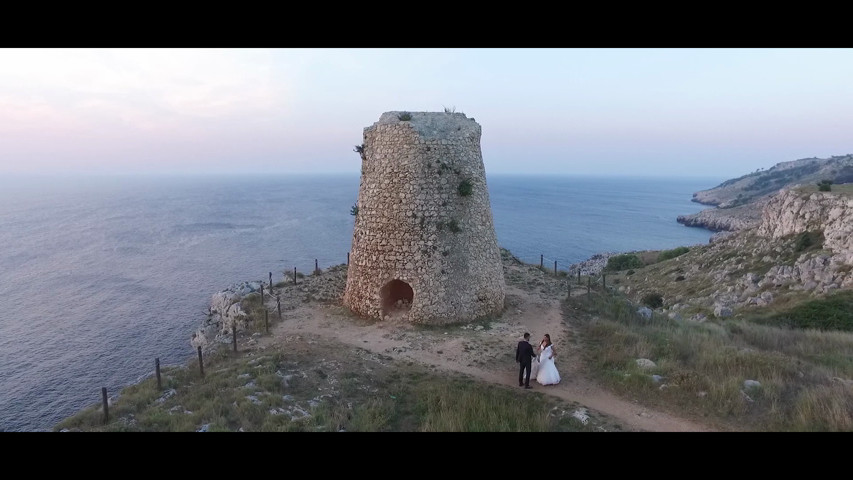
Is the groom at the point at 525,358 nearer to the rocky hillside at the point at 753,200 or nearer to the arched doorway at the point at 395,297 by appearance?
the arched doorway at the point at 395,297

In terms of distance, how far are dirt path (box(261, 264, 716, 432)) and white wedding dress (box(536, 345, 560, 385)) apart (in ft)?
0.49

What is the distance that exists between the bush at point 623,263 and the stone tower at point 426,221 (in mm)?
31826

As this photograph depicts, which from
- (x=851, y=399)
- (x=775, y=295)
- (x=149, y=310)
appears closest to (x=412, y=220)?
(x=851, y=399)

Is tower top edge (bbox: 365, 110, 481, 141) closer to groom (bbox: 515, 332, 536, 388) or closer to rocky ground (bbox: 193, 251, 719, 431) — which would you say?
rocky ground (bbox: 193, 251, 719, 431)

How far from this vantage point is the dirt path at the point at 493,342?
10531 mm

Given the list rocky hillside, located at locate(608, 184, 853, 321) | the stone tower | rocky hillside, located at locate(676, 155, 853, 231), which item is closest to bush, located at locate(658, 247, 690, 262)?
rocky hillside, located at locate(608, 184, 853, 321)

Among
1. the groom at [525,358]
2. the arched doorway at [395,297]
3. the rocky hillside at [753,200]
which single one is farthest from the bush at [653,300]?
the rocky hillside at [753,200]

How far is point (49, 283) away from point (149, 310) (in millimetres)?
13420

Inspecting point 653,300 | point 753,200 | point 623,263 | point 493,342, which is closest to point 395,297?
point 493,342

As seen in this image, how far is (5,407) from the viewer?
1902 centimetres

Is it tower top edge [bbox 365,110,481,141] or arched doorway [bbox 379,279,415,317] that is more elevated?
tower top edge [bbox 365,110,481,141]

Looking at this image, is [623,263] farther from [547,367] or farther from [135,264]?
[135,264]

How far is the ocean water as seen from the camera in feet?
73.8

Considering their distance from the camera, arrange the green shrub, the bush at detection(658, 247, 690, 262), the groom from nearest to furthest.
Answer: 1. the groom
2. the green shrub
3. the bush at detection(658, 247, 690, 262)
